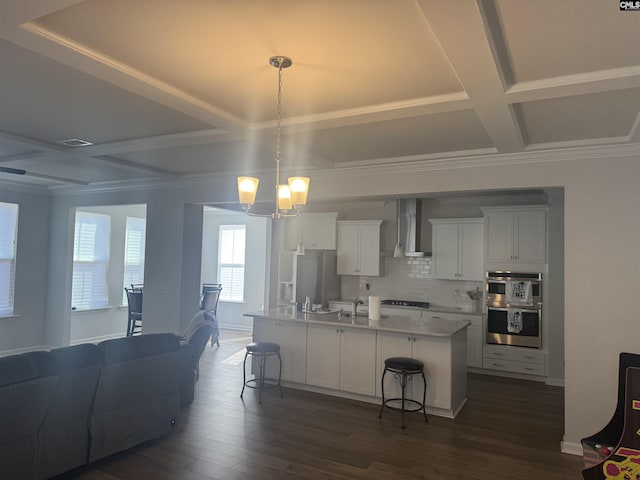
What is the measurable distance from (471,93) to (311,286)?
5.10 meters

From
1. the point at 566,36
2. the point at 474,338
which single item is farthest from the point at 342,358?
the point at 566,36

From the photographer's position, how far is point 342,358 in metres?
5.27

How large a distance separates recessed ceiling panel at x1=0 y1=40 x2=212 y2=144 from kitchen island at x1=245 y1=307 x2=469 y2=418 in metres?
2.71

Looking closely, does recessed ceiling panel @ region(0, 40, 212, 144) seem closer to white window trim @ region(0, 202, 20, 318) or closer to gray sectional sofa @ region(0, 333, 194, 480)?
gray sectional sofa @ region(0, 333, 194, 480)

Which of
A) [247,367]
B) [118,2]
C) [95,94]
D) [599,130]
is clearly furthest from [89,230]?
[599,130]

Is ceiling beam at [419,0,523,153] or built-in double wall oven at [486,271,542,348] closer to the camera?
ceiling beam at [419,0,523,153]

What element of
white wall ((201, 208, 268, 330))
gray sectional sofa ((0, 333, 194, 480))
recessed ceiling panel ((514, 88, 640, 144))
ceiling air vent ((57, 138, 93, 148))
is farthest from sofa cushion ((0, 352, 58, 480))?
white wall ((201, 208, 268, 330))

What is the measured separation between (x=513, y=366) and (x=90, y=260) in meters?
7.32

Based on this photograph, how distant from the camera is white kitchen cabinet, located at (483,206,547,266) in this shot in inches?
243

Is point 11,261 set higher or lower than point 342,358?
higher

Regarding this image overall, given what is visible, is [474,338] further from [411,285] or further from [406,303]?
[411,285]

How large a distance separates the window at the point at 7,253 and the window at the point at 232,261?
153 inches

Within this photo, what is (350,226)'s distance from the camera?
25.4 ft

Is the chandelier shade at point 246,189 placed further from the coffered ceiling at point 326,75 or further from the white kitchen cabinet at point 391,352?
the white kitchen cabinet at point 391,352
